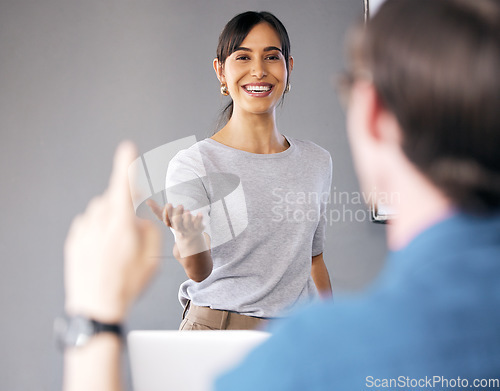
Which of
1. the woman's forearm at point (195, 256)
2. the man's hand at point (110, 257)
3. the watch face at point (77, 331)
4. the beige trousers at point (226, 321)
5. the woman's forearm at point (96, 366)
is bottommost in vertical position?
the woman's forearm at point (96, 366)

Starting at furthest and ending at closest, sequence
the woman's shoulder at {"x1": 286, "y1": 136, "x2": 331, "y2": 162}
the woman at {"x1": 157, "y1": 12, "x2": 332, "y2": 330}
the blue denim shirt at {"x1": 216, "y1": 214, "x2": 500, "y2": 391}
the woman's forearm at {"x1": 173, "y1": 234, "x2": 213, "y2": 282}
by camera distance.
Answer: the woman's shoulder at {"x1": 286, "y1": 136, "x2": 331, "y2": 162} < the woman at {"x1": 157, "y1": 12, "x2": 332, "y2": 330} < the woman's forearm at {"x1": 173, "y1": 234, "x2": 213, "y2": 282} < the blue denim shirt at {"x1": 216, "y1": 214, "x2": 500, "y2": 391}

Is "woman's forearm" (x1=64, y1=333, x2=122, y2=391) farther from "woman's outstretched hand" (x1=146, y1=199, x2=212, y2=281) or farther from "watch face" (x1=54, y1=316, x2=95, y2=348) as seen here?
"woman's outstretched hand" (x1=146, y1=199, x2=212, y2=281)

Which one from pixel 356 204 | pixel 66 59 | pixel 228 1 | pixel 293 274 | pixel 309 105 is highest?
pixel 228 1

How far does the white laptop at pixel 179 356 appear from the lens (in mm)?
837

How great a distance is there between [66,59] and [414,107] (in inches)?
105

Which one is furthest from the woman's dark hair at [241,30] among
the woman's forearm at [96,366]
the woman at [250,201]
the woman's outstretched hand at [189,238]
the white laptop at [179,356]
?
the woman's forearm at [96,366]

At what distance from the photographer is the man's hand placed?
51cm

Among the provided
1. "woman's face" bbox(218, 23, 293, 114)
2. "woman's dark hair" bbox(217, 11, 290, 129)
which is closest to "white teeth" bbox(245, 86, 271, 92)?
"woman's face" bbox(218, 23, 293, 114)

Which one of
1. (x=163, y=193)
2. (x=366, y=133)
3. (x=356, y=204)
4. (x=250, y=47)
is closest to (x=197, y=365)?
(x=366, y=133)

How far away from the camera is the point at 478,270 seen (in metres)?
0.40

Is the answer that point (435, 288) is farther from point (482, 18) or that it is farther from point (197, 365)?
point (197, 365)

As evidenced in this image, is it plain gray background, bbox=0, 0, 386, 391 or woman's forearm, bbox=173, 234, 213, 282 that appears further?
plain gray background, bbox=0, 0, 386, 391

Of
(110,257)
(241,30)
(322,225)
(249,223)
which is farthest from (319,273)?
(110,257)

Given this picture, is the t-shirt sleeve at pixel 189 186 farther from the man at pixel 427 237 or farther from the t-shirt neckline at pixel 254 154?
the man at pixel 427 237
